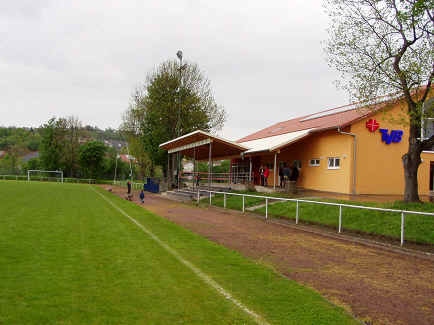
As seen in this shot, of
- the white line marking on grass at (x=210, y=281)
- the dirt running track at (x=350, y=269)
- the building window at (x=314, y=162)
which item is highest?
the building window at (x=314, y=162)

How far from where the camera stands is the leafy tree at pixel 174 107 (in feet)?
137

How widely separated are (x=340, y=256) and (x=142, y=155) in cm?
4909

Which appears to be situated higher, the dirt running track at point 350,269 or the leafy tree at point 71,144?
the leafy tree at point 71,144

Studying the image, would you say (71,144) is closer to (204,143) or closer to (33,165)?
(33,165)

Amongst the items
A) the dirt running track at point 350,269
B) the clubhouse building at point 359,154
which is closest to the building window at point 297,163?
the clubhouse building at point 359,154

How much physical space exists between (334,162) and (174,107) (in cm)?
2068

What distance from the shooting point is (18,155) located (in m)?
98.2

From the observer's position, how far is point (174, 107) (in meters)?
41.9

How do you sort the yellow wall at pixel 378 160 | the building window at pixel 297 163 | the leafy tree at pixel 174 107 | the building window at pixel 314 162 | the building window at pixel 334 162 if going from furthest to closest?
the leafy tree at pixel 174 107 < the building window at pixel 297 163 < the building window at pixel 314 162 < the building window at pixel 334 162 < the yellow wall at pixel 378 160

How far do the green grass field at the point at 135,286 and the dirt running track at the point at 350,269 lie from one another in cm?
53

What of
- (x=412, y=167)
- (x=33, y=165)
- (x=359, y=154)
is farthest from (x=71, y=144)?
(x=412, y=167)

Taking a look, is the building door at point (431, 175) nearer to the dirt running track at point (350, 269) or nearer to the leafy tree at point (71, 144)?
the dirt running track at point (350, 269)

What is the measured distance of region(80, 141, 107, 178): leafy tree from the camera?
73.1 m

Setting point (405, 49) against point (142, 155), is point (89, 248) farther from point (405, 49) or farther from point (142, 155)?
point (142, 155)
